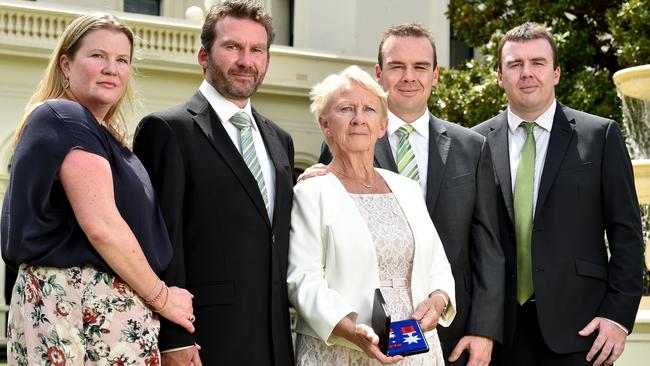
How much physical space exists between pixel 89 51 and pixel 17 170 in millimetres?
568

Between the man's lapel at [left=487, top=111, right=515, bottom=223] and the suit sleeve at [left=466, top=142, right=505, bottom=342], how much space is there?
174mm

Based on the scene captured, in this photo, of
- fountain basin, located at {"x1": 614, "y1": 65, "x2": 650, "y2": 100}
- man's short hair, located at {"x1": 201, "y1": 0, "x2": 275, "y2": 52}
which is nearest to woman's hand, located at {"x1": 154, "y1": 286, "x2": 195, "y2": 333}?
man's short hair, located at {"x1": 201, "y1": 0, "x2": 275, "y2": 52}

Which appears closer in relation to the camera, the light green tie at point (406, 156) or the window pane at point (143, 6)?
the light green tie at point (406, 156)

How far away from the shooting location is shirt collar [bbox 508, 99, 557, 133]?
5.46 m

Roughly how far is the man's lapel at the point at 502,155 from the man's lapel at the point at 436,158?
389 millimetres

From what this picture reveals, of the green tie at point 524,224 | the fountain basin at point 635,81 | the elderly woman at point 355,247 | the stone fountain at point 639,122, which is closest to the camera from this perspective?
the elderly woman at point 355,247

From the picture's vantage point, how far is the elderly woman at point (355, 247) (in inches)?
172

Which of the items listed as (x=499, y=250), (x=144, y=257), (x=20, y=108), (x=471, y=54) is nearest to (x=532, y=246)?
(x=499, y=250)

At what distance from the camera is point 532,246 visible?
17.0 feet

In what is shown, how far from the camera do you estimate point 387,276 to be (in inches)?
176

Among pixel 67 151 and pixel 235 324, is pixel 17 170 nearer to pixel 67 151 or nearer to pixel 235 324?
pixel 67 151

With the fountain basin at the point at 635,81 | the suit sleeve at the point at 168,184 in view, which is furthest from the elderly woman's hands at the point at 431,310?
the fountain basin at the point at 635,81

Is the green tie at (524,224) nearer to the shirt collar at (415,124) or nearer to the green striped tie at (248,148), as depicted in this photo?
the shirt collar at (415,124)

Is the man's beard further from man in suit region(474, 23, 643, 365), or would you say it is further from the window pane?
the window pane
